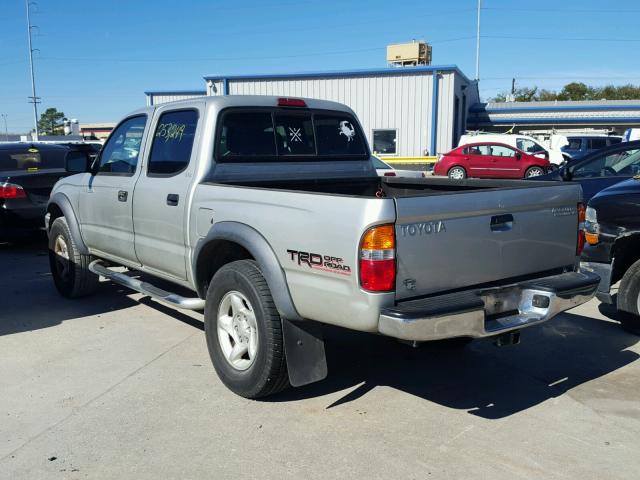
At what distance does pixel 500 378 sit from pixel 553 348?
0.90 metres

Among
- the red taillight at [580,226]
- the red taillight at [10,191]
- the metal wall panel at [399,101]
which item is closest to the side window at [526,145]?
the metal wall panel at [399,101]

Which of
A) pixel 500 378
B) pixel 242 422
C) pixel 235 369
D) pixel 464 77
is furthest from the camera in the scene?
pixel 464 77

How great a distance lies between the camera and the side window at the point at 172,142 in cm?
489

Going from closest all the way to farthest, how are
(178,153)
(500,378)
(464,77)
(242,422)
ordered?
(242,422), (500,378), (178,153), (464,77)

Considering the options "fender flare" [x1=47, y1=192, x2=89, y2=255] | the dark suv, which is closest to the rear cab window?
"fender flare" [x1=47, y1=192, x2=89, y2=255]

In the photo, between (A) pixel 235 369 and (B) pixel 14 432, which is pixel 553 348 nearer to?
(A) pixel 235 369

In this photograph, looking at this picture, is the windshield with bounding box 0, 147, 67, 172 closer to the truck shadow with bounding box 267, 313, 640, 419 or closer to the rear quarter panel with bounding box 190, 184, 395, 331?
the truck shadow with bounding box 267, 313, 640, 419

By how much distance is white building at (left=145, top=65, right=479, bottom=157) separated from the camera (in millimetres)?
29062

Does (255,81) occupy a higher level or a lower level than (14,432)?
higher

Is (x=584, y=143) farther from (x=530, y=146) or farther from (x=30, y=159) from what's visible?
(x=30, y=159)

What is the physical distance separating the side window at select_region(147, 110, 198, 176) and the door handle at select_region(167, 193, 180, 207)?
203 mm

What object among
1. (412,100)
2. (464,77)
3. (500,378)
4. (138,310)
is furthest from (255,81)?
(500,378)

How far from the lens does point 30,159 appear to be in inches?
419

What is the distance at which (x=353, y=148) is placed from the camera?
18.8ft
